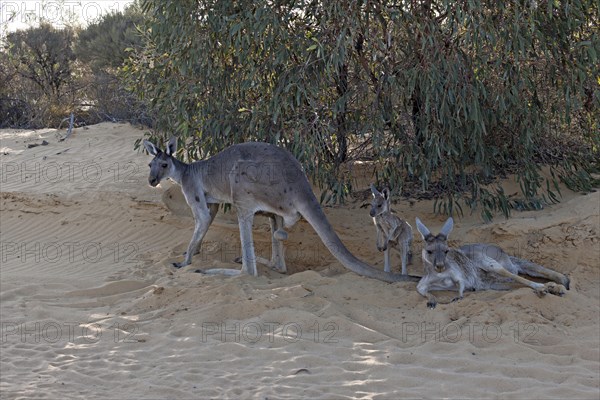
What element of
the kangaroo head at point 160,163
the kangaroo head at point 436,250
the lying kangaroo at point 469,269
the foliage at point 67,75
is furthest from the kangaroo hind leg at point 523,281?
the foliage at point 67,75

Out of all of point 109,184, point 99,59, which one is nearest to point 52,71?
point 99,59

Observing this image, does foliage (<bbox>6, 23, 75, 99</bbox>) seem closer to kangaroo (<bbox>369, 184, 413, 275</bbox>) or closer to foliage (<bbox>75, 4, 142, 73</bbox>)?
foliage (<bbox>75, 4, 142, 73</bbox>)

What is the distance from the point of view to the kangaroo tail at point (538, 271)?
7.50 m

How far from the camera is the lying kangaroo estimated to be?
7.37m

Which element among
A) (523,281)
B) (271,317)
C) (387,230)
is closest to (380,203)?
(387,230)

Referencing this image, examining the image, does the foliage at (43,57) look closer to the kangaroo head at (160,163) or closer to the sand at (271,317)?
the sand at (271,317)

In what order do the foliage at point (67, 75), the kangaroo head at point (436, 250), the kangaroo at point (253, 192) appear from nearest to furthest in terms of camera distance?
1. the kangaroo head at point (436, 250)
2. the kangaroo at point (253, 192)
3. the foliage at point (67, 75)

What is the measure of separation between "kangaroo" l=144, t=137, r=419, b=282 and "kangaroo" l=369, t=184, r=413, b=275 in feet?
1.75

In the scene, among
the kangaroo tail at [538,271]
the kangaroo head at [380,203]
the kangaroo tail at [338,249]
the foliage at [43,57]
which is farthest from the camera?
the foliage at [43,57]

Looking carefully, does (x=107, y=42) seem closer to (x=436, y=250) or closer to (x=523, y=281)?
(x=436, y=250)

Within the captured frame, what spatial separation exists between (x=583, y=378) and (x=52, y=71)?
15736 mm

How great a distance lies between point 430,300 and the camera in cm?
723

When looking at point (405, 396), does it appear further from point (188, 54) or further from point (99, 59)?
point (99, 59)

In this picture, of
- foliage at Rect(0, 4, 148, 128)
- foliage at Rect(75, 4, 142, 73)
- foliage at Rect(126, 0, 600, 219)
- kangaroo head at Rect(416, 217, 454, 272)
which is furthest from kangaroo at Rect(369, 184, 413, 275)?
foliage at Rect(75, 4, 142, 73)
